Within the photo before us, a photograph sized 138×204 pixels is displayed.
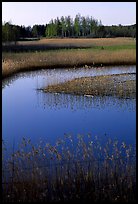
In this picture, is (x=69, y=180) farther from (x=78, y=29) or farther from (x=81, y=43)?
(x=78, y=29)

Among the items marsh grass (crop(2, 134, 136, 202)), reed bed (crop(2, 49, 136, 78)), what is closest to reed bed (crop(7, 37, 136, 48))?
reed bed (crop(2, 49, 136, 78))

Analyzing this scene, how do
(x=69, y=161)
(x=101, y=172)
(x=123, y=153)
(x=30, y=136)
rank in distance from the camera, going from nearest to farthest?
(x=101, y=172), (x=69, y=161), (x=123, y=153), (x=30, y=136)

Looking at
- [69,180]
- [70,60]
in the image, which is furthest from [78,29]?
[69,180]

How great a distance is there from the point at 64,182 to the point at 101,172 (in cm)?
60

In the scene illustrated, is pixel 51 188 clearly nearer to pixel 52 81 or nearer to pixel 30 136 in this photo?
pixel 30 136

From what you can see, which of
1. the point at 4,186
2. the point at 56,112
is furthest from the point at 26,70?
the point at 4,186

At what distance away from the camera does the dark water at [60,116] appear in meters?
7.15

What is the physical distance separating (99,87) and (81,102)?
2.05 m

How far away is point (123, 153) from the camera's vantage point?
5672mm

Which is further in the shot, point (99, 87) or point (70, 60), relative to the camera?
point (70, 60)

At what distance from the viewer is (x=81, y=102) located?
10188 mm

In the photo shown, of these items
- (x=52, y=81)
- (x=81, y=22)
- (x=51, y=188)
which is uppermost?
(x=81, y=22)

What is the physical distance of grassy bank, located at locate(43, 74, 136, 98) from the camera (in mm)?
11223

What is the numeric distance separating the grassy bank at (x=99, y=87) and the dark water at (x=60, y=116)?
57cm
